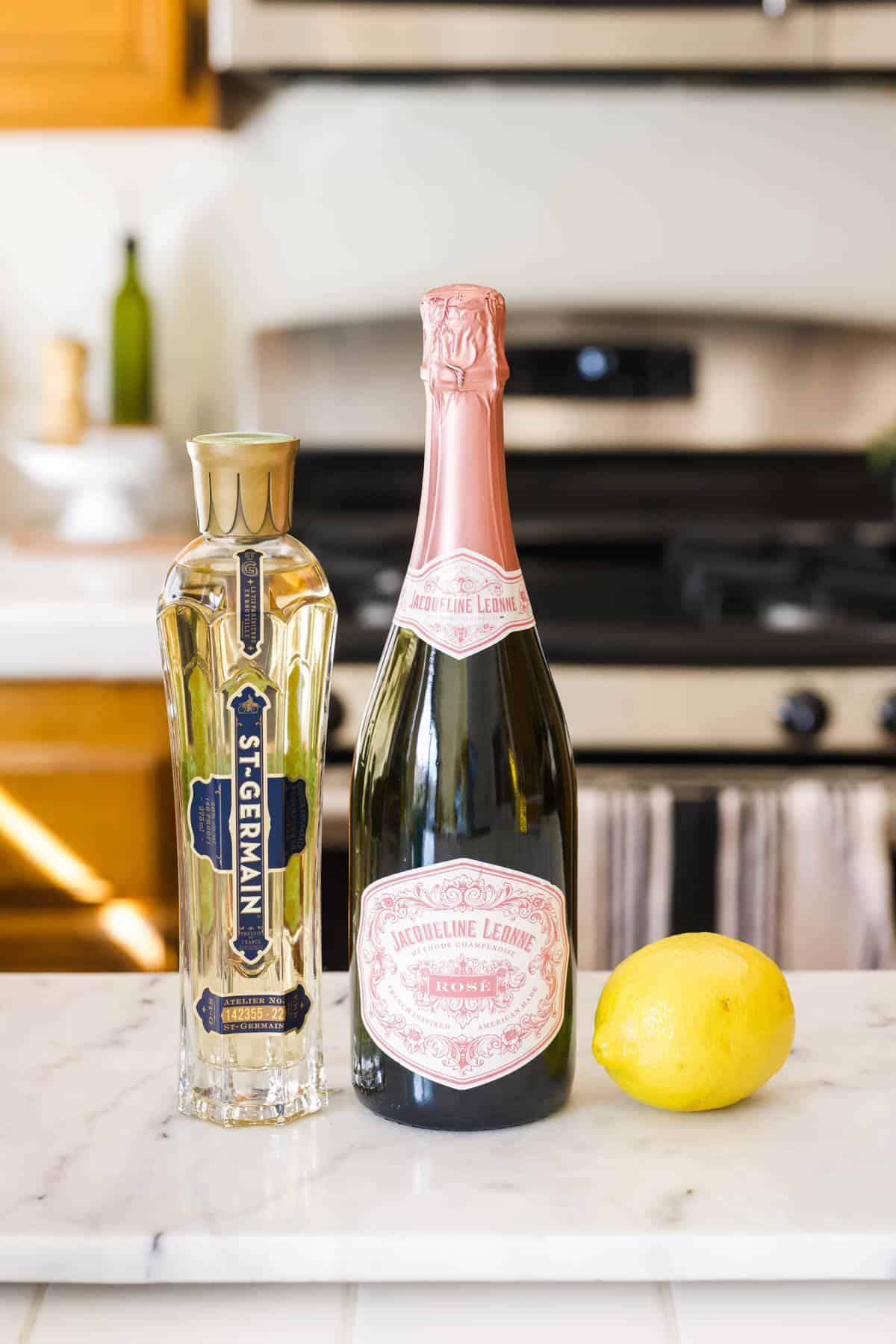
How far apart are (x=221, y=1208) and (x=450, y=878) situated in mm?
140

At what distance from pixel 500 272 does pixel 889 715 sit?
949 millimetres

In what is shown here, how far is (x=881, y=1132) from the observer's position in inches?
21.4

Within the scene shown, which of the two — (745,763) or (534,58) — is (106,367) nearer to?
(534,58)

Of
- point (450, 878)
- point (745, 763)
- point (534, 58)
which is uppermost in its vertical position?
point (534, 58)

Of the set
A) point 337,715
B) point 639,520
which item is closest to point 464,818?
point 337,715

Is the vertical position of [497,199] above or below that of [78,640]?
above

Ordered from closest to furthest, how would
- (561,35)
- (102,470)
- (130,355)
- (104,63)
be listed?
(561,35) < (104,63) < (102,470) < (130,355)

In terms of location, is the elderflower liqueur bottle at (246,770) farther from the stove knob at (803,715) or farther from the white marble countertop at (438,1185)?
the stove knob at (803,715)

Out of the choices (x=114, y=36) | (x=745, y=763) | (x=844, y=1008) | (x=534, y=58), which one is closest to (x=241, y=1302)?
(x=844, y=1008)

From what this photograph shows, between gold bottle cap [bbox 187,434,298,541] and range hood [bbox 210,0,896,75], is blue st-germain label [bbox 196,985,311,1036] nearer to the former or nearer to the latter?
gold bottle cap [bbox 187,434,298,541]

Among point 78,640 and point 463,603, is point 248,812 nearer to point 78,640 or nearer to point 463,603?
point 463,603

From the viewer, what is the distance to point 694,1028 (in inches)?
21.4

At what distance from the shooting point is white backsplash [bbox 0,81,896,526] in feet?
6.86

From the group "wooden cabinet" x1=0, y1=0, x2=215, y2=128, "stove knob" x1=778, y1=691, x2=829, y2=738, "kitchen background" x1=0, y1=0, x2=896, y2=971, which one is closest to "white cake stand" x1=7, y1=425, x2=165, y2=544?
"kitchen background" x1=0, y1=0, x2=896, y2=971
